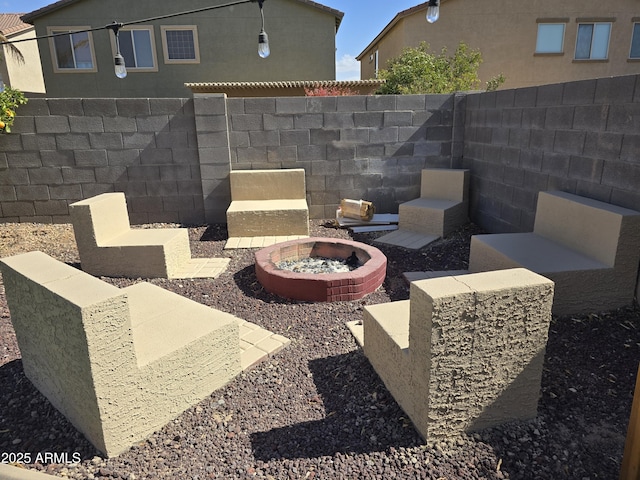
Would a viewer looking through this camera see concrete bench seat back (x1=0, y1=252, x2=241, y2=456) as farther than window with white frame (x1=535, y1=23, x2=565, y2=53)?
No

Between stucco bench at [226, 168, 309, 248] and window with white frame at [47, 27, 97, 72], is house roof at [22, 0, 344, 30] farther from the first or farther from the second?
stucco bench at [226, 168, 309, 248]

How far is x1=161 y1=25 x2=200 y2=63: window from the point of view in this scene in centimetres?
1423

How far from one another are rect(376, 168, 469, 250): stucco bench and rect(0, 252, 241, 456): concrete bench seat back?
3583mm

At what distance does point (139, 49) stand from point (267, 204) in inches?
444

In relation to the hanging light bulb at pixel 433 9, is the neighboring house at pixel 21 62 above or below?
above

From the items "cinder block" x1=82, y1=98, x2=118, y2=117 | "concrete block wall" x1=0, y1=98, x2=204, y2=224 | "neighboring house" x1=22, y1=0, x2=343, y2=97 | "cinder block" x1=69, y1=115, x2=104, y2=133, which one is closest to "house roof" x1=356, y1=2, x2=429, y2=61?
"neighboring house" x1=22, y1=0, x2=343, y2=97

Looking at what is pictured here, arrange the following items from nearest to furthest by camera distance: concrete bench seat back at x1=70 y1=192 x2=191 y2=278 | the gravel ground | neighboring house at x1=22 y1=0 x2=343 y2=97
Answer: the gravel ground < concrete bench seat back at x1=70 y1=192 x2=191 y2=278 < neighboring house at x1=22 y1=0 x2=343 y2=97

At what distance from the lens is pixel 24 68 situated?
17.7 m

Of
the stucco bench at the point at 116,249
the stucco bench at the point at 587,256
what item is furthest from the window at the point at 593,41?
the stucco bench at the point at 116,249

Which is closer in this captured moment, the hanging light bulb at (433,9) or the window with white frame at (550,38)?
the hanging light bulb at (433,9)

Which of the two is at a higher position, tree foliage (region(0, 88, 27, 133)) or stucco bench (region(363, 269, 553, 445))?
tree foliage (region(0, 88, 27, 133))

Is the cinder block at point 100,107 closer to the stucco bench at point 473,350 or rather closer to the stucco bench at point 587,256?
the stucco bench at point 587,256

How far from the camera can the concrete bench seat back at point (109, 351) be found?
6.66 ft

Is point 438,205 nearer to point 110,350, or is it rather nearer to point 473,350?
point 473,350
